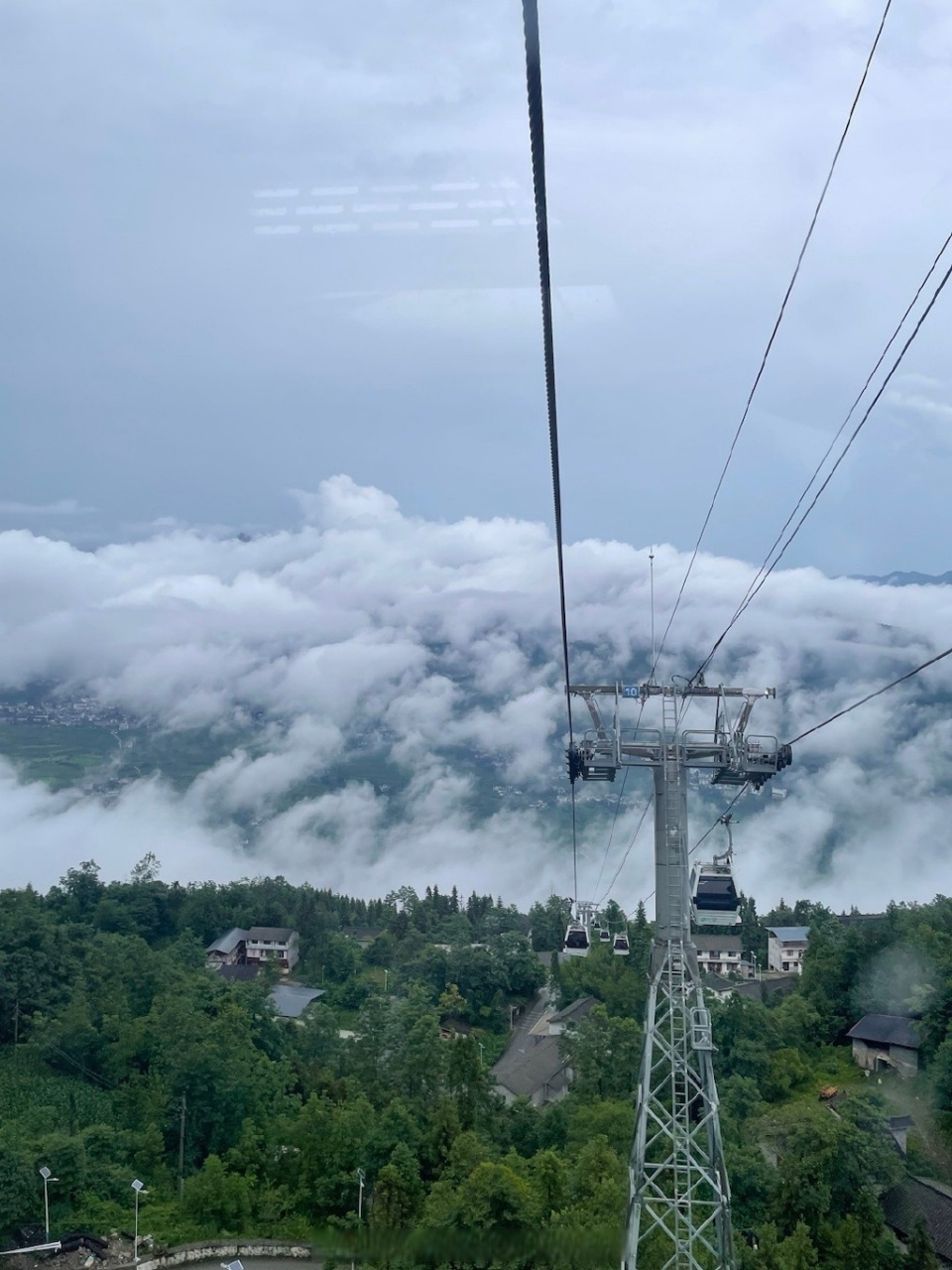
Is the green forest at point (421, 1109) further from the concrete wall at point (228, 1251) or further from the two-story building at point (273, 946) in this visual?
the two-story building at point (273, 946)

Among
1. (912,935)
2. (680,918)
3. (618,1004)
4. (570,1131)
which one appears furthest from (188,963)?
(680,918)

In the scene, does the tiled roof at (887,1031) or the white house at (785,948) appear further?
the white house at (785,948)

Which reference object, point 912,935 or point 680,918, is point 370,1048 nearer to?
point 912,935

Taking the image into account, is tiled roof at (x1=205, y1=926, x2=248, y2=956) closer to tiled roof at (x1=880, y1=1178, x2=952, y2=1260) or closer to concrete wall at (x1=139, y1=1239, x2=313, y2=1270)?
concrete wall at (x1=139, y1=1239, x2=313, y2=1270)

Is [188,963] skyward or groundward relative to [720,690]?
groundward

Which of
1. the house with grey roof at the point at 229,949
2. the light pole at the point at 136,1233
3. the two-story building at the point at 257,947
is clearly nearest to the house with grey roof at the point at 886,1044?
the light pole at the point at 136,1233

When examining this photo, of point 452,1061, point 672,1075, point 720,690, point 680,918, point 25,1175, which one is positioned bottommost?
point 25,1175

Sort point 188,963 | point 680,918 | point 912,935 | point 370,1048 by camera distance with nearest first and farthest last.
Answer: point 680,918 → point 370,1048 → point 912,935 → point 188,963
